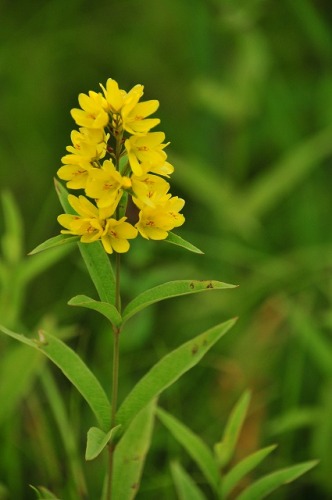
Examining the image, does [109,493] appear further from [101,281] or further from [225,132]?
[225,132]

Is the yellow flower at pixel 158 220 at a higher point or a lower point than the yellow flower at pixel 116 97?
lower

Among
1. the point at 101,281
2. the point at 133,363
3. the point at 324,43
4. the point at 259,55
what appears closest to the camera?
the point at 101,281

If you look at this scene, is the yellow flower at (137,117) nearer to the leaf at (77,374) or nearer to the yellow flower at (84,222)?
the yellow flower at (84,222)

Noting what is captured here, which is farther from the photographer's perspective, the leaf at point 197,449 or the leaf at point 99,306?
the leaf at point 197,449

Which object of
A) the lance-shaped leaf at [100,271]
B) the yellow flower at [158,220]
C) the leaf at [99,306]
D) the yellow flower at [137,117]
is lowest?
the leaf at [99,306]

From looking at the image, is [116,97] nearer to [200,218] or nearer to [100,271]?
[100,271]

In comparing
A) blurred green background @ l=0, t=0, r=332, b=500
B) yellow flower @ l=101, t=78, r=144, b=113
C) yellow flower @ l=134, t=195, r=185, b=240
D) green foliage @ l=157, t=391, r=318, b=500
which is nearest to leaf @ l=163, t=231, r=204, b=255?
yellow flower @ l=134, t=195, r=185, b=240

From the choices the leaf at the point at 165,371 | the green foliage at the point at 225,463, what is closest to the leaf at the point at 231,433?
the green foliage at the point at 225,463

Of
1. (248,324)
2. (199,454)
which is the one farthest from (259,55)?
(199,454)
